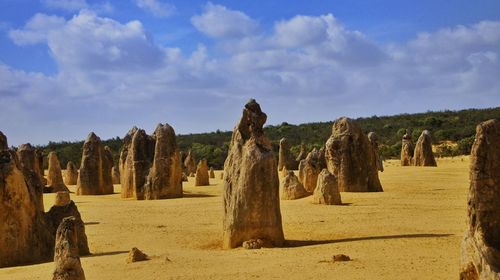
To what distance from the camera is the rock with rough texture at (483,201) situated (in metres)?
7.63

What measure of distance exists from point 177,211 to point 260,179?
7174 millimetres

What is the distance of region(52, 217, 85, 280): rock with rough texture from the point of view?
784cm

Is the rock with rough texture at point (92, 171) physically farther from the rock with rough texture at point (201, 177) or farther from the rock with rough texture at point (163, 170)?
the rock with rough texture at point (163, 170)

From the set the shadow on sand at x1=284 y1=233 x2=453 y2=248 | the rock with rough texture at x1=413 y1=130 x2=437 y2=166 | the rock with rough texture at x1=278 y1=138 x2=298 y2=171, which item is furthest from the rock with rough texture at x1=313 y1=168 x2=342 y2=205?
the rock with rough texture at x1=278 y1=138 x2=298 y2=171

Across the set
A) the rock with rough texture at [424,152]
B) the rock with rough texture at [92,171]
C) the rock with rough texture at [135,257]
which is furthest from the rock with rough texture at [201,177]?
the rock with rough texture at [135,257]

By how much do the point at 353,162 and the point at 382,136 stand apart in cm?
3927

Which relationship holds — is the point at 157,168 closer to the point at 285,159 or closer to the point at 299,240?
the point at 299,240

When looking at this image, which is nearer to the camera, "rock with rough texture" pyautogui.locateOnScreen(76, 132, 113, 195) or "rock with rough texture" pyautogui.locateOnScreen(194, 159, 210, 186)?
"rock with rough texture" pyautogui.locateOnScreen(76, 132, 113, 195)

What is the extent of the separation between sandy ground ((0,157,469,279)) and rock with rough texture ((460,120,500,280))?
136 centimetres

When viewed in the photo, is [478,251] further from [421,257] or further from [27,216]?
[27,216]

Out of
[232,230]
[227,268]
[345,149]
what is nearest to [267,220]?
[232,230]

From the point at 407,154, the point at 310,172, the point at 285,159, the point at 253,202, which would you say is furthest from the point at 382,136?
the point at 253,202

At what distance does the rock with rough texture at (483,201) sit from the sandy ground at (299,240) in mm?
1357

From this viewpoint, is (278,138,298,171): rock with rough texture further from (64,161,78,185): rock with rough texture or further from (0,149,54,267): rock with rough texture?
(0,149,54,267): rock with rough texture
